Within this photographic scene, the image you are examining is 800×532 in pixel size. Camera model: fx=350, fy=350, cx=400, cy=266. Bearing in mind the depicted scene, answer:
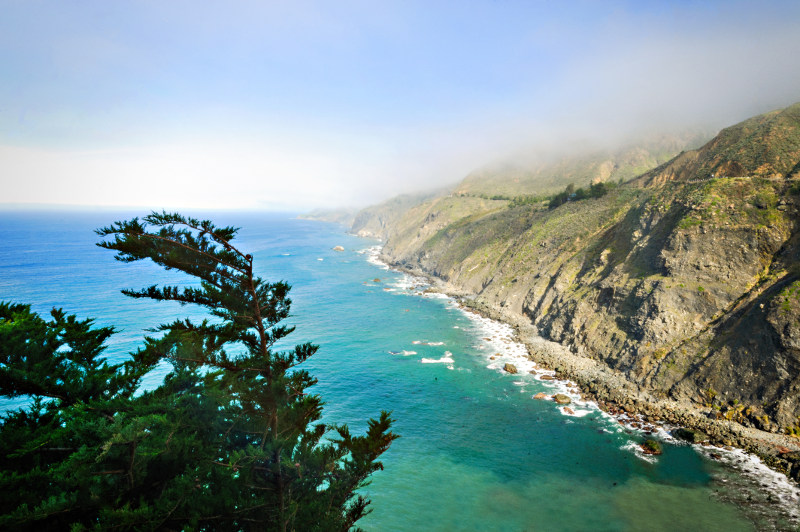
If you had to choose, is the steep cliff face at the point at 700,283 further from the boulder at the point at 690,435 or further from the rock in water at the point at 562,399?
the rock in water at the point at 562,399

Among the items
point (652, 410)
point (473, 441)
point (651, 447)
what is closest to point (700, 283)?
point (652, 410)

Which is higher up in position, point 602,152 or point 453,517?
point 602,152

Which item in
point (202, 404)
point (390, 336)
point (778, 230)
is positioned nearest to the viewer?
point (202, 404)

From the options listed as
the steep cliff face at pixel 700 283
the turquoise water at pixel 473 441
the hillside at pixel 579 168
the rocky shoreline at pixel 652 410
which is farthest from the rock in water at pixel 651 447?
the hillside at pixel 579 168

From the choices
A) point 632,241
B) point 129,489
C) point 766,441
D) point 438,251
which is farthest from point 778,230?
point 438,251

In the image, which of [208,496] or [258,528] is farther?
[258,528]

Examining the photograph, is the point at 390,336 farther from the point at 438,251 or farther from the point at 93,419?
the point at 438,251

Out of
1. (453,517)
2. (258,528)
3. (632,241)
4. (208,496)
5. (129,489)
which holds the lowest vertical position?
(453,517)

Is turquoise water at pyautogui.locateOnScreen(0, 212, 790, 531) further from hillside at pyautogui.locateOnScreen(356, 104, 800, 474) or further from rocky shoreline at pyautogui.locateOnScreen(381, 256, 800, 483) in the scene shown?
hillside at pyautogui.locateOnScreen(356, 104, 800, 474)
